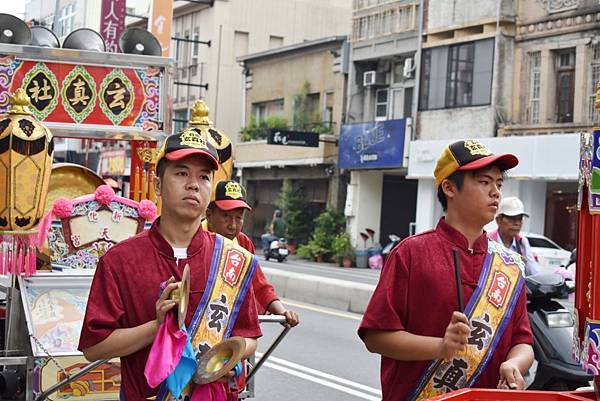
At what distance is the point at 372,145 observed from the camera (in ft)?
109

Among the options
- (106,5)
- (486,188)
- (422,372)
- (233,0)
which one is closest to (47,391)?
(422,372)

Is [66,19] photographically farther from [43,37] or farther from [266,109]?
[43,37]

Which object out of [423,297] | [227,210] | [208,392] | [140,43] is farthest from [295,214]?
[208,392]

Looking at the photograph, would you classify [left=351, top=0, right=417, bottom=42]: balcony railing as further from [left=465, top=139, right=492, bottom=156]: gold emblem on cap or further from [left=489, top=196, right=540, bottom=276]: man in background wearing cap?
[left=465, top=139, right=492, bottom=156]: gold emblem on cap

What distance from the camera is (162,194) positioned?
159 inches

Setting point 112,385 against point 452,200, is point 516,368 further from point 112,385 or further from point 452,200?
point 112,385

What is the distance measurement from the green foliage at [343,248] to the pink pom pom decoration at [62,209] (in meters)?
25.2

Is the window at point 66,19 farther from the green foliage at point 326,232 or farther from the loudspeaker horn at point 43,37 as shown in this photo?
the loudspeaker horn at point 43,37

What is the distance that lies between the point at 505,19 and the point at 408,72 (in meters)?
4.44

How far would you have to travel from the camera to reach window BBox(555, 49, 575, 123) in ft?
→ 86.8

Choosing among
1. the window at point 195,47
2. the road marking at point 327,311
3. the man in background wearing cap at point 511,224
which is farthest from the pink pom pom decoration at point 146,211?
the window at point 195,47

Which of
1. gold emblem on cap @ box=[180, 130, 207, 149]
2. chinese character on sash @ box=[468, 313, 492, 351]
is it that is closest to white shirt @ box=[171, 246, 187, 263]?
gold emblem on cap @ box=[180, 130, 207, 149]

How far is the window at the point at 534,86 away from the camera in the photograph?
1088 inches

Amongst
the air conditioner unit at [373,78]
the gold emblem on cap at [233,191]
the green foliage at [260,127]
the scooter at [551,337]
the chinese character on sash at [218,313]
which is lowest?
the scooter at [551,337]
